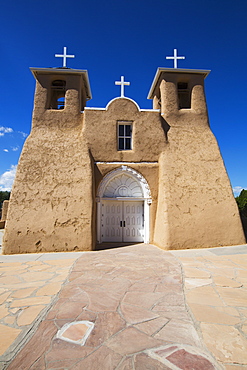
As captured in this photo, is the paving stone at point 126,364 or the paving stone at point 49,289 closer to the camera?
the paving stone at point 126,364

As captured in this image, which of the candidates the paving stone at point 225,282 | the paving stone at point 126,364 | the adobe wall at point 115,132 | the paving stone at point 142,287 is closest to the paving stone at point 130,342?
the paving stone at point 126,364

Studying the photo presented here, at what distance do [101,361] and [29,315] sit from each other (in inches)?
61.8

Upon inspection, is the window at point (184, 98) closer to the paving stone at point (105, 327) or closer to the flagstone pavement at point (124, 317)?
the flagstone pavement at point (124, 317)

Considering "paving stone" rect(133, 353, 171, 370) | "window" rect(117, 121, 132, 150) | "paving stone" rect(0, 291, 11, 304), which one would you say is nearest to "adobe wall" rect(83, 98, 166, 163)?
"window" rect(117, 121, 132, 150)

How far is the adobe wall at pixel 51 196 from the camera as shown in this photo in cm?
849

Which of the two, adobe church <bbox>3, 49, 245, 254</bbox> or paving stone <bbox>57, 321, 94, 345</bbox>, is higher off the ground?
adobe church <bbox>3, 49, 245, 254</bbox>

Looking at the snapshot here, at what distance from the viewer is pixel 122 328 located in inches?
113

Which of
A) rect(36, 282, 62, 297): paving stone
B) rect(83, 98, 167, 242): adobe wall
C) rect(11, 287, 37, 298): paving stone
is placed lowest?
rect(11, 287, 37, 298): paving stone

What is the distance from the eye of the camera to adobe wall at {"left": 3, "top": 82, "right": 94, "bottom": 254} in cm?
849

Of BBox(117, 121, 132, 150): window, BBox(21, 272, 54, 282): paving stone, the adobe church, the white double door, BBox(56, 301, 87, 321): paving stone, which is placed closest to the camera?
BBox(56, 301, 87, 321): paving stone

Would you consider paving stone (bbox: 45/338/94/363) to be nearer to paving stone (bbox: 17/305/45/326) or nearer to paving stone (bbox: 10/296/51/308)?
paving stone (bbox: 17/305/45/326)

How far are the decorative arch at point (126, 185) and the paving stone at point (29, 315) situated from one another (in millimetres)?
6863

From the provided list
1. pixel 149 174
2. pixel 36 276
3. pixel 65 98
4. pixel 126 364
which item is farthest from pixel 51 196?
pixel 126 364

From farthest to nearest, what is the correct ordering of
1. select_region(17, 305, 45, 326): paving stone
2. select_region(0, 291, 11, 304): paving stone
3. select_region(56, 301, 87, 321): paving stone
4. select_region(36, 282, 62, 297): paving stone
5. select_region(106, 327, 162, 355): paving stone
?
select_region(36, 282, 62, 297): paving stone, select_region(0, 291, 11, 304): paving stone, select_region(56, 301, 87, 321): paving stone, select_region(17, 305, 45, 326): paving stone, select_region(106, 327, 162, 355): paving stone
